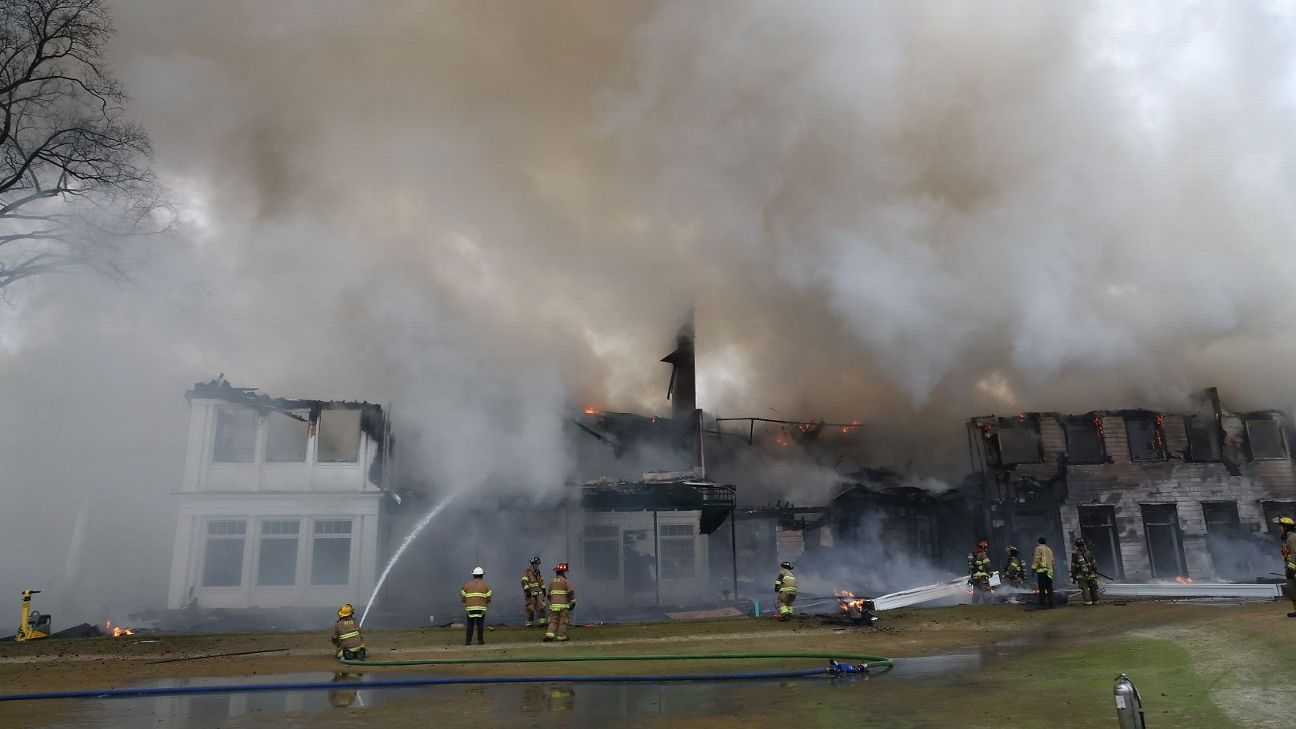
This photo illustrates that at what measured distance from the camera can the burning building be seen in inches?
1029

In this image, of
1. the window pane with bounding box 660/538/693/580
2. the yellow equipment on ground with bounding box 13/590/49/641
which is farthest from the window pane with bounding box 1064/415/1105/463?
the yellow equipment on ground with bounding box 13/590/49/641

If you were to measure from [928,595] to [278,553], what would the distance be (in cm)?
1885

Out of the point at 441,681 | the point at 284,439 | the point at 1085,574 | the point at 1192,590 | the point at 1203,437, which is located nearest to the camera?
the point at 441,681

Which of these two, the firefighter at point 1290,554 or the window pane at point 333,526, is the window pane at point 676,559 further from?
the firefighter at point 1290,554

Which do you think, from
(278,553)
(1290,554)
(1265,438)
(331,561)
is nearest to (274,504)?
(278,553)

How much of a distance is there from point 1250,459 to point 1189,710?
2672cm

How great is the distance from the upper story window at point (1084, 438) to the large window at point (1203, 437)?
307 centimetres

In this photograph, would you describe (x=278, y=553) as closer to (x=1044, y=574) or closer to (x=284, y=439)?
(x=284, y=439)

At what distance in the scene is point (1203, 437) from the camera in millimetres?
26984

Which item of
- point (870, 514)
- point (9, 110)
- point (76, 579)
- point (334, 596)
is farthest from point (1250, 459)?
point (76, 579)

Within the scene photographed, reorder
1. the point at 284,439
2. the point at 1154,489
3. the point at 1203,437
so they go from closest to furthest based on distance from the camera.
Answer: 1. the point at 284,439
2. the point at 1154,489
3. the point at 1203,437

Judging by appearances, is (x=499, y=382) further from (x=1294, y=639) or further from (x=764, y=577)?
(x=1294, y=639)

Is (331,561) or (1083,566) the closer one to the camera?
(1083,566)

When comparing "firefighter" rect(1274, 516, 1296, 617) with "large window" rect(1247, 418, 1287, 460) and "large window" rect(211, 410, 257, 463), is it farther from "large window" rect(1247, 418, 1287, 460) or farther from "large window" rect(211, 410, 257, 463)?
"large window" rect(211, 410, 257, 463)
